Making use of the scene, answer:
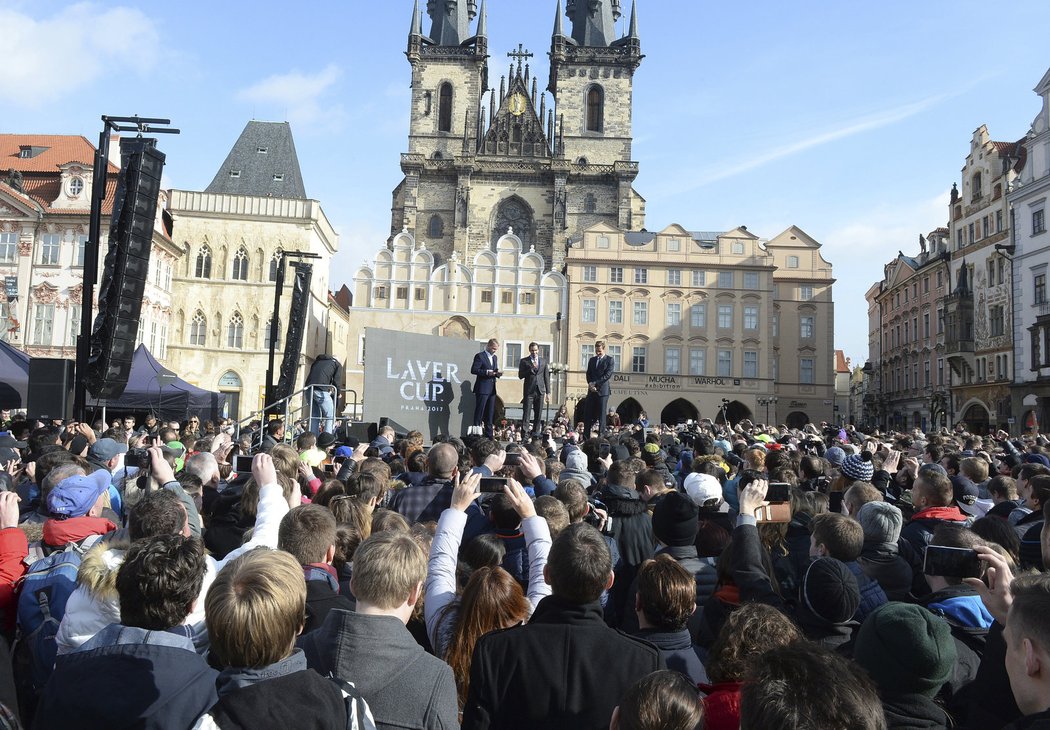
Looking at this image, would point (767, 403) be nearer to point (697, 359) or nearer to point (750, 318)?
point (697, 359)

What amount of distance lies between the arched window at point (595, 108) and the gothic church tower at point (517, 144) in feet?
0.29

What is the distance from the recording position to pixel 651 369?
50.4m

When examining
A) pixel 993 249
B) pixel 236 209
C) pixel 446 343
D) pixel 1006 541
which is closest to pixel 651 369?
pixel 993 249

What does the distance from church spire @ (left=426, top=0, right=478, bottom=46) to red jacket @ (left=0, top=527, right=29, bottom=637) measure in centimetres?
6938

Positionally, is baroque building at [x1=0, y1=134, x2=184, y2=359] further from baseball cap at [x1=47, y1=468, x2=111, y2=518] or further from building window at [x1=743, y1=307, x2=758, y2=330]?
baseball cap at [x1=47, y1=468, x2=111, y2=518]

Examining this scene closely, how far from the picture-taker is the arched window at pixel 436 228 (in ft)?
209

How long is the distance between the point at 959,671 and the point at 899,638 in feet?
2.92

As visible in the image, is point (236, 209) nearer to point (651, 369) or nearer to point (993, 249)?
point (651, 369)

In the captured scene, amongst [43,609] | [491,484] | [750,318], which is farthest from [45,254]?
[491,484]

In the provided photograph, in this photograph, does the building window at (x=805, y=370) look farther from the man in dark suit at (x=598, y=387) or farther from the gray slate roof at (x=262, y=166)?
the man in dark suit at (x=598, y=387)

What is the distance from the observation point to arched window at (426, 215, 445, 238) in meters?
63.8

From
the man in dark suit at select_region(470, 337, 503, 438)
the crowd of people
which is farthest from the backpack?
the man in dark suit at select_region(470, 337, 503, 438)

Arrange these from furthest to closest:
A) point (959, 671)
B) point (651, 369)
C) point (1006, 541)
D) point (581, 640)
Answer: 1. point (651, 369)
2. point (1006, 541)
3. point (959, 671)
4. point (581, 640)

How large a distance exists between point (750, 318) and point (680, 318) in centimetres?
444
